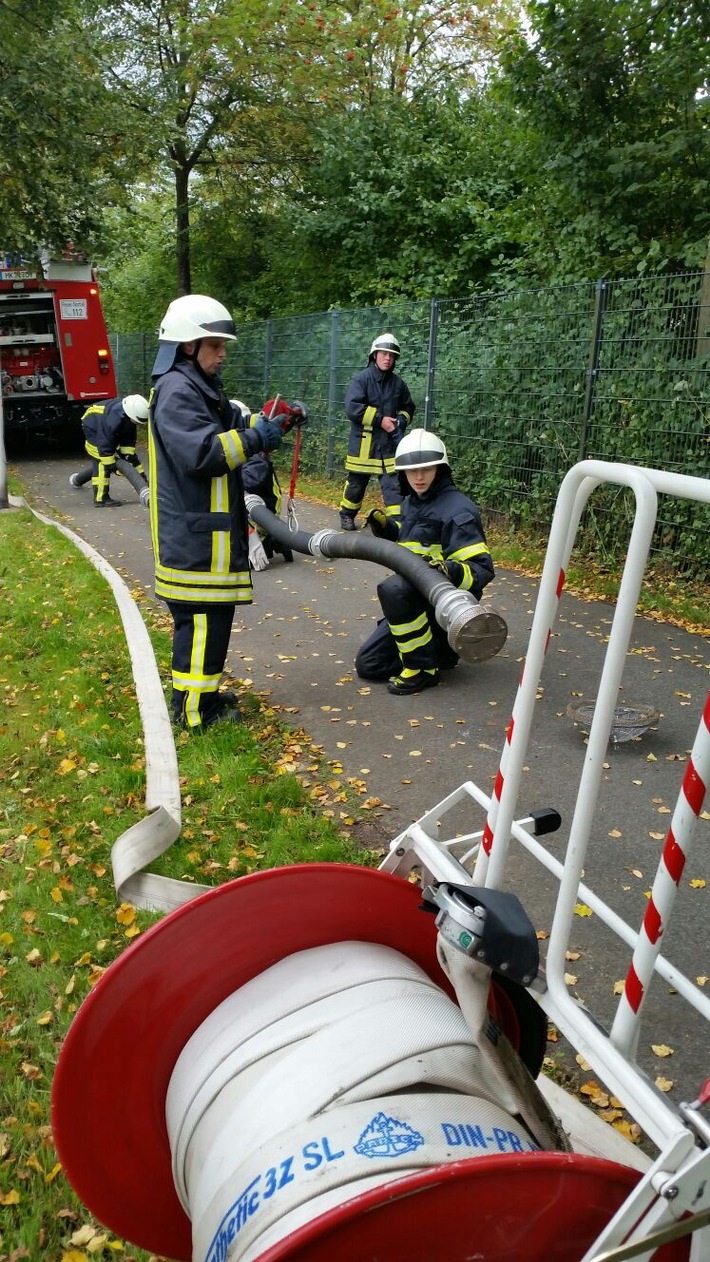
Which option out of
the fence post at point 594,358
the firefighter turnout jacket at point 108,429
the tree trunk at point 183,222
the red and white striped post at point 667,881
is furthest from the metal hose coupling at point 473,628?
the tree trunk at point 183,222

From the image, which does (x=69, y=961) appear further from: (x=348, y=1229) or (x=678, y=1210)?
(x=678, y=1210)

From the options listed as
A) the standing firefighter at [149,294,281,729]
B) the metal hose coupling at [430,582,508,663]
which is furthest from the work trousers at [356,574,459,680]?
the metal hose coupling at [430,582,508,663]

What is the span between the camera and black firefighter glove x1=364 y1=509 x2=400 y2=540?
Result: 5.98 m

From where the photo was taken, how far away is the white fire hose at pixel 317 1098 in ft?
4.97

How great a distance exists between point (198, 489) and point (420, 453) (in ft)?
4.85

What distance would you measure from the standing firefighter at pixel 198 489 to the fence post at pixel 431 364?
6730 mm

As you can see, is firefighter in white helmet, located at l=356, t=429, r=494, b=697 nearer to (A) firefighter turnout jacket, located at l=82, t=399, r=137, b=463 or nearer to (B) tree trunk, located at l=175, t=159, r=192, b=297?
(A) firefighter turnout jacket, located at l=82, t=399, r=137, b=463

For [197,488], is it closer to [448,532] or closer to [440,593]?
[440,593]

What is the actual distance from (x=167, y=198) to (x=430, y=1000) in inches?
1082

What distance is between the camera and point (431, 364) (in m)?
11.5

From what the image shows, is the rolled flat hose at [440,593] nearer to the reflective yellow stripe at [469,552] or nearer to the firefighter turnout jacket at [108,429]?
the reflective yellow stripe at [469,552]

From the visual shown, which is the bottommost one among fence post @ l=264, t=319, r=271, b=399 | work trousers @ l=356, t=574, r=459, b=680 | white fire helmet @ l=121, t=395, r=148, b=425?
work trousers @ l=356, t=574, r=459, b=680

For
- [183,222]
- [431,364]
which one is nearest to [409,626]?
[431,364]

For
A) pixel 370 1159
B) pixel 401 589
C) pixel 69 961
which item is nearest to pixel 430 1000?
pixel 370 1159
